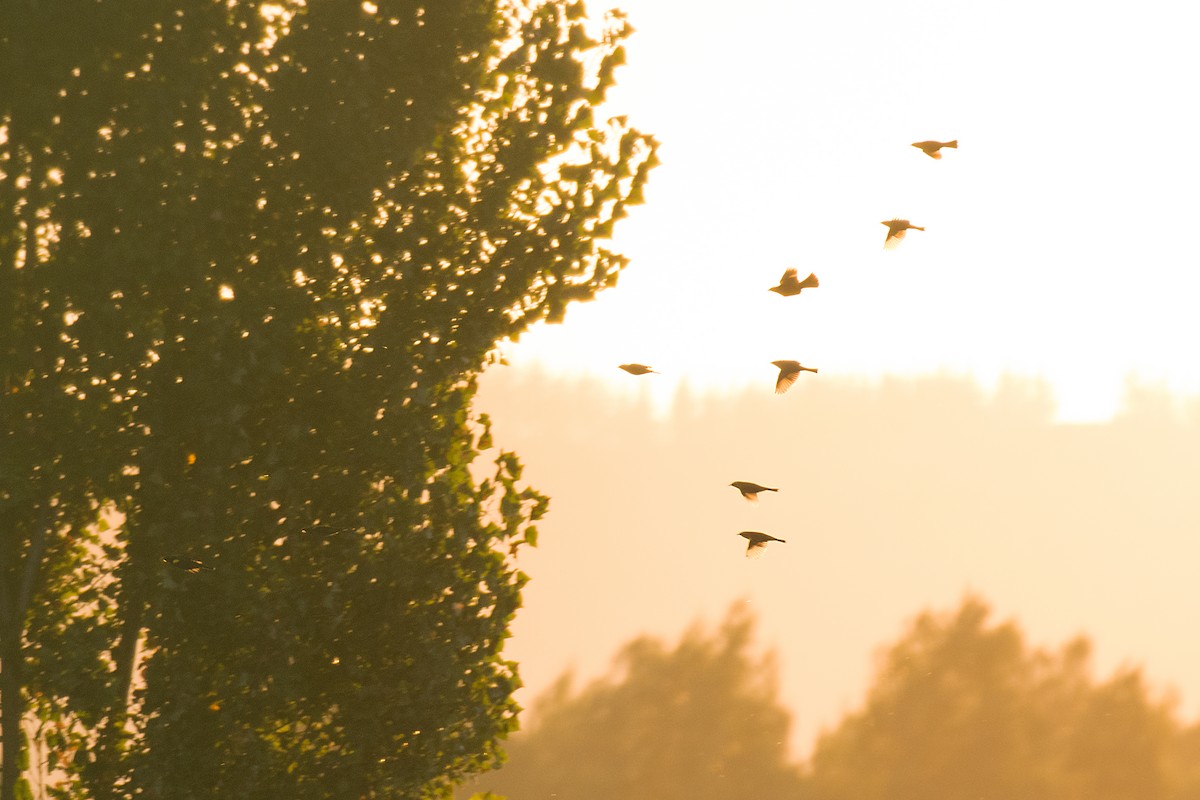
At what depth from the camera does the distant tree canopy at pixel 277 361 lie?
1235 centimetres

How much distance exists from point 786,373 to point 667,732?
29.6 metres

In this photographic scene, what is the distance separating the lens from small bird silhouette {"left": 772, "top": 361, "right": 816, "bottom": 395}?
12.0 meters

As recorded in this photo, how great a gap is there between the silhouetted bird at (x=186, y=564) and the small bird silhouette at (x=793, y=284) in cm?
520

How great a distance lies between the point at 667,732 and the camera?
132ft

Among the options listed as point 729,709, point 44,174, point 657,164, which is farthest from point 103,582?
point 729,709

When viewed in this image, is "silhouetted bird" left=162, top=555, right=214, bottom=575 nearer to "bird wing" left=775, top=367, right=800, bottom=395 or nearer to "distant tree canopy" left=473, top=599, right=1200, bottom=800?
"bird wing" left=775, top=367, right=800, bottom=395

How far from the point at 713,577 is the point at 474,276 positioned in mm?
133375

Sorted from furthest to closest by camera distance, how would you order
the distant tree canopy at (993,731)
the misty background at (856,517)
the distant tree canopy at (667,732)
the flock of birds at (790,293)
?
the misty background at (856,517)
the distant tree canopy at (667,732)
the distant tree canopy at (993,731)
the flock of birds at (790,293)

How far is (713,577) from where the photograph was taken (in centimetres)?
14462

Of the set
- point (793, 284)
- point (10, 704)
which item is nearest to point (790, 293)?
point (793, 284)

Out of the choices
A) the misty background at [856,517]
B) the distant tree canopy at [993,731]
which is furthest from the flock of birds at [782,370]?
the misty background at [856,517]

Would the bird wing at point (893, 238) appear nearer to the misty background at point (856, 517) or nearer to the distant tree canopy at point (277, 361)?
the distant tree canopy at point (277, 361)

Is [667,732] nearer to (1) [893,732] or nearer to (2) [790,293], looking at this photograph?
(1) [893,732]

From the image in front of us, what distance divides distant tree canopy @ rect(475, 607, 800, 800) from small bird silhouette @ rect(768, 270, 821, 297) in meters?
27.3
